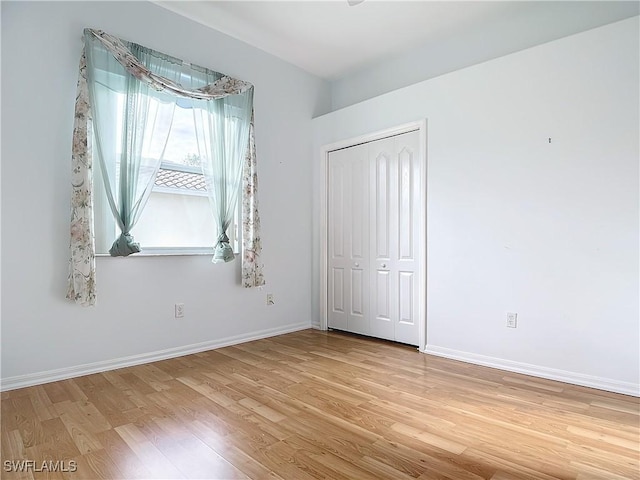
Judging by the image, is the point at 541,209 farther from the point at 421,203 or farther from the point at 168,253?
the point at 168,253

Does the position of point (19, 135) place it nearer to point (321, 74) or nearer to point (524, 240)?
point (321, 74)

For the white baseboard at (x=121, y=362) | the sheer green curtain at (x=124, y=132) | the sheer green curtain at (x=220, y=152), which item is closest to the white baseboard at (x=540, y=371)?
the white baseboard at (x=121, y=362)

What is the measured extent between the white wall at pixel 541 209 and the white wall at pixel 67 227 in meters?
1.64

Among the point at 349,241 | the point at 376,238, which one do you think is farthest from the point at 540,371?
the point at 349,241

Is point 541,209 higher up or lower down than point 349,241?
higher up

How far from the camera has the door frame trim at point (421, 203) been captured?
3.55 metres

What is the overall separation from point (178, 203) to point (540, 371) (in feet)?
10.5

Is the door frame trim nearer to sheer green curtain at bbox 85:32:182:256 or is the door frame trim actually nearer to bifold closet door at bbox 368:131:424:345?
bifold closet door at bbox 368:131:424:345

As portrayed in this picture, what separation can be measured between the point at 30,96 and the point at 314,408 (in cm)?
278

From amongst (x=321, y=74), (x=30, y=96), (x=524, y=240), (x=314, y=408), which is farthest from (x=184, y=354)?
(x=321, y=74)

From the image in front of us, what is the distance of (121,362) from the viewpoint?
3045mm

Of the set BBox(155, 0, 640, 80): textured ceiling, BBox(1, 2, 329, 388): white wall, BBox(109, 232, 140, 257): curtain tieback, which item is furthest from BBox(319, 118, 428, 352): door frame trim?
BBox(109, 232, 140, 257): curtain tieback

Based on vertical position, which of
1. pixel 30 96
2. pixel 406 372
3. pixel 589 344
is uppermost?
pixel 30 96

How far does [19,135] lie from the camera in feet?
8.55
